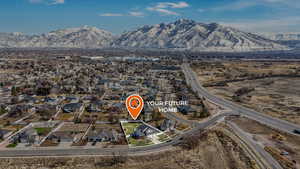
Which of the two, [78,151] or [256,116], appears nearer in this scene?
[78,151]

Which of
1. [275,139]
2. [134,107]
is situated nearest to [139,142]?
[134,107]

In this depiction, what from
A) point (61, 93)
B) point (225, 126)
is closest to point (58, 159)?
point (225, 126)

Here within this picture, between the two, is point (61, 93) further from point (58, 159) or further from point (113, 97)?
point (58, 159)

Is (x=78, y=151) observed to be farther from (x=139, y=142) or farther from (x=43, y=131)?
(x=43, y=131)

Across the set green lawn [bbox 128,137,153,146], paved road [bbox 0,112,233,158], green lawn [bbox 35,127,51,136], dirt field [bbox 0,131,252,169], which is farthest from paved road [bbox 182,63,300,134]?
green lawn [bbox 35,127,51,136]

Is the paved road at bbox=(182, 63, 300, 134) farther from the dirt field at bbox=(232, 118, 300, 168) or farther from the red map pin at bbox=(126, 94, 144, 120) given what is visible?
the red map pin at bbox=(126, 94, 144, 120)
